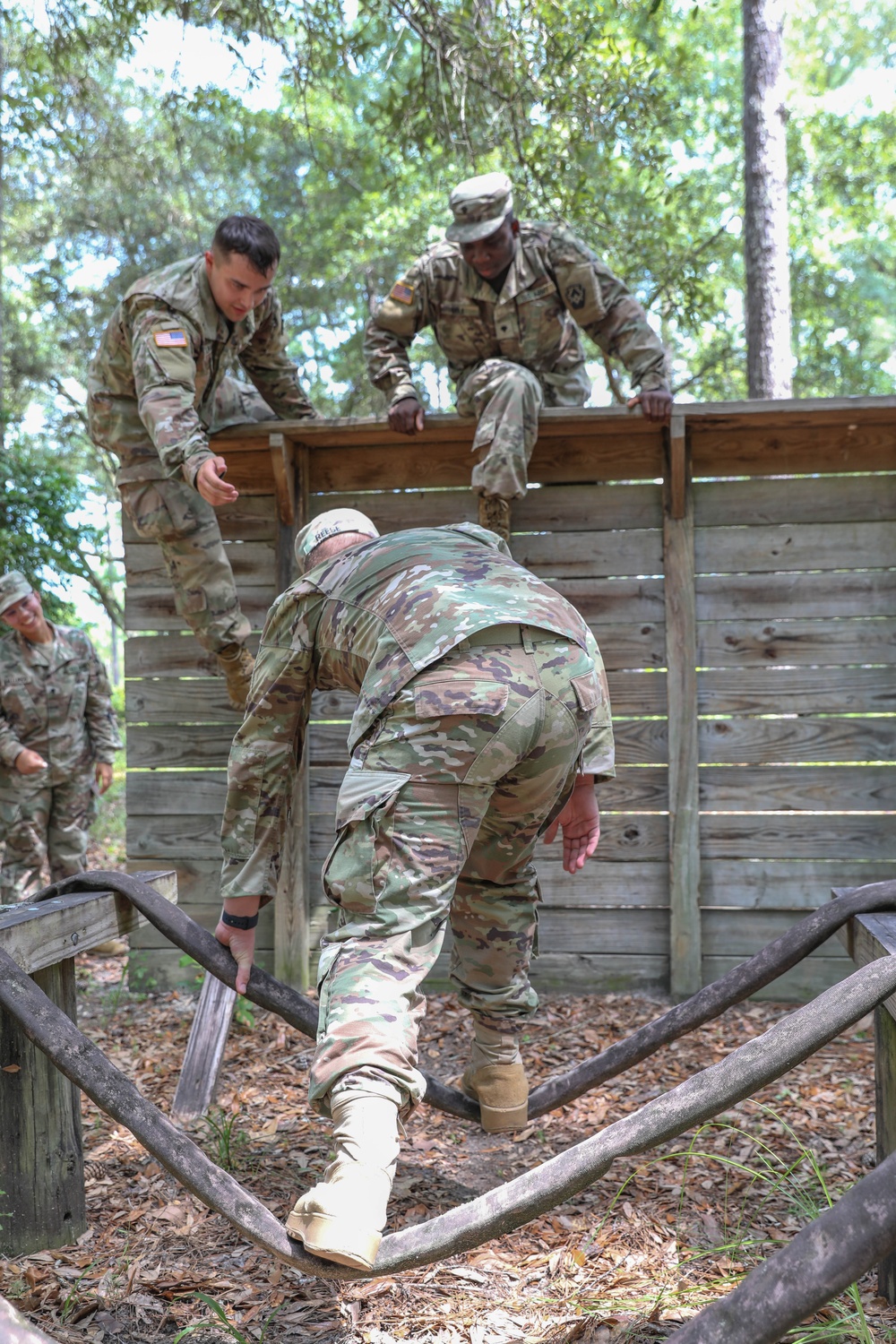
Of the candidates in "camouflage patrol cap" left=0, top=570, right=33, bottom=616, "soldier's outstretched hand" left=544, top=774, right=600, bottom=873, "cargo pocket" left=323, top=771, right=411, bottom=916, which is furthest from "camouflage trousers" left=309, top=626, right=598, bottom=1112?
"camouflage patrol cap" left=0, top=570, right=33, bottom=616

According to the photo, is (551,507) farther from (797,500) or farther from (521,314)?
(797,500)

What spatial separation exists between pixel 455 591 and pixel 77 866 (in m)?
5.08

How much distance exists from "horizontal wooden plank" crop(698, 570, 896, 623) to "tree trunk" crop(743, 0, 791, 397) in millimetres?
2371

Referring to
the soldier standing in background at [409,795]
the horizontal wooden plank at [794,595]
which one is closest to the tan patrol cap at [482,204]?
the horizontal wooden plank at [794,595]

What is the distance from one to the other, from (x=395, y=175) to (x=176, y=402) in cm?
976

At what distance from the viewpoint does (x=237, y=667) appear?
14.9ft

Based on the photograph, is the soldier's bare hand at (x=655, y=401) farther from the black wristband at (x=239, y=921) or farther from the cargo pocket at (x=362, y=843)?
the black wristband at (x=239, y=921)

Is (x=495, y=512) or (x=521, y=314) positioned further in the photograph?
(x=521, y=314)

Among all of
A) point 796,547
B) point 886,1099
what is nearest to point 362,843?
point 886,1099

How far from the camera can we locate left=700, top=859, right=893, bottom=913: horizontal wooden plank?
187 inches

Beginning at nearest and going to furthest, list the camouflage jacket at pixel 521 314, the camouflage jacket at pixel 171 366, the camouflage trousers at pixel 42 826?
the camouflage jacket at pixel 171 366
the camouflage jacket at pixel 521 314
the camouflage trousers at pixel 42 826

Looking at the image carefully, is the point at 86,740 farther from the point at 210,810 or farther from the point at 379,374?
the point at 379,374

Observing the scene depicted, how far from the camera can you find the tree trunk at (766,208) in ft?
22.7

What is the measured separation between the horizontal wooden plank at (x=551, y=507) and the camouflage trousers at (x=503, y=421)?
554 mm
